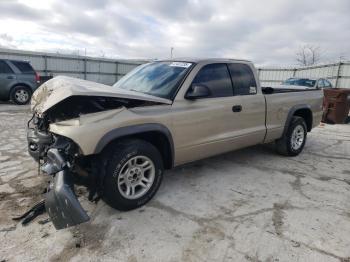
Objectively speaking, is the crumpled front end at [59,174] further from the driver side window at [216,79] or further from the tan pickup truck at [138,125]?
the driver side window at [216,79]

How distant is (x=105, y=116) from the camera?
10.2 ft

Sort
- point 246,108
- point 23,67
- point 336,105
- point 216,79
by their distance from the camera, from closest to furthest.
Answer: point 216,79
point 246,108
point 336,105
point 23,67

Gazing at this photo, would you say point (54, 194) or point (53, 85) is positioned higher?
point (53, 85)

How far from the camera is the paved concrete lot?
274cm

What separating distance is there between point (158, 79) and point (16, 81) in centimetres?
1016

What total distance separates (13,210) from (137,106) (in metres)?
1.88

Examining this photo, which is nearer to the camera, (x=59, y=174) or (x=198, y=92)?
(x=59, y=174)

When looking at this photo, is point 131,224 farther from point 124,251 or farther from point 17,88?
point 17,88

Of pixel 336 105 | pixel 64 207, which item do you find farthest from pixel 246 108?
pixel 336 105

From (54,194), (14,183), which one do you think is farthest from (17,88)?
(54,194)

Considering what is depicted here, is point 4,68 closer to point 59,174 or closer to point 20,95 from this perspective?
point 20,95

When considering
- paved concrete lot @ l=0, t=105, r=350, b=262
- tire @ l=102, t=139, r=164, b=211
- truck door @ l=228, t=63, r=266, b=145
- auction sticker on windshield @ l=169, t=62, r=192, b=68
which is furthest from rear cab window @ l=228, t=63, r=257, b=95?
tire @ l=102, t=139, r=164, b=211

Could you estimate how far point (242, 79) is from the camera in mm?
4734

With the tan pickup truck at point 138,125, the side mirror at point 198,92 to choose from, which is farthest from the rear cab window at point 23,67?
the side mirror at point 198,92
